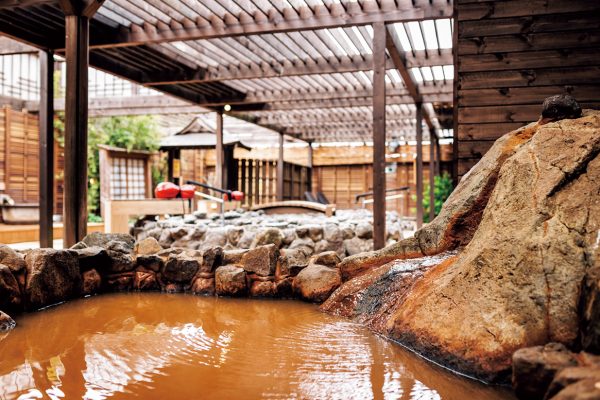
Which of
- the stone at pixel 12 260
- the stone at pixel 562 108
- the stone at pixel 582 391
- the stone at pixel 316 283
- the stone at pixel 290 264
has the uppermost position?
the stone at pixel 562 108

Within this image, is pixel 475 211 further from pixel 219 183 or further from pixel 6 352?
pixel 219 183

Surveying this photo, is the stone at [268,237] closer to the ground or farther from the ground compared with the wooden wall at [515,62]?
closer to the ground

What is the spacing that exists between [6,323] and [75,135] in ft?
9.26

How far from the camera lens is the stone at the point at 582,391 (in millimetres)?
1544

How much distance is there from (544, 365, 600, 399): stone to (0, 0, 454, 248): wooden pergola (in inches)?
178

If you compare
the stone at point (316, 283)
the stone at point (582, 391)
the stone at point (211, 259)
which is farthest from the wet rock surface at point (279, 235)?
Result: the stone at point (582, 391)

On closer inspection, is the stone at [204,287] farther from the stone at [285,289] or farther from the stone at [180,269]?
the stone at [285,289]

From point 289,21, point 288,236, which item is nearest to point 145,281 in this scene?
point 288,236

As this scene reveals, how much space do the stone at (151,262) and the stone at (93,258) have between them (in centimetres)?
32

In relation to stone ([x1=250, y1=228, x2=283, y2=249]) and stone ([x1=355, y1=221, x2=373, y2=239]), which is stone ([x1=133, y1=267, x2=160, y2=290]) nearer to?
stone ([x1=250, y1=228, x2=283, y2=249])

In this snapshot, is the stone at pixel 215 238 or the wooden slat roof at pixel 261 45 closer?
the wooden slat roof at pixel 261 45

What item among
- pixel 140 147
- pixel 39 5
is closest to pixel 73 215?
pixel 39 5

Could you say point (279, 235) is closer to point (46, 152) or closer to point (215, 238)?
point (215, 238)

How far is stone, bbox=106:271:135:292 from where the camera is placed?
4.96 m
